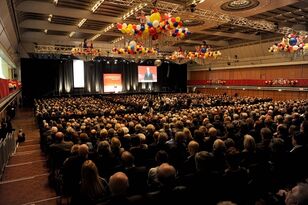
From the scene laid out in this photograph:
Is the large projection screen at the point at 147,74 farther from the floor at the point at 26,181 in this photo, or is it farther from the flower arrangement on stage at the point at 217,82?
the floor at the point at 26,181

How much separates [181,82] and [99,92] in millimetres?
12967

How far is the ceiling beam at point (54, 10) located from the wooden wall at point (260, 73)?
16.2 meters

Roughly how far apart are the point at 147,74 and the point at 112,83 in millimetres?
5380

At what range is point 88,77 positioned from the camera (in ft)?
95.6

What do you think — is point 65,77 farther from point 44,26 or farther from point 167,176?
point 167,176

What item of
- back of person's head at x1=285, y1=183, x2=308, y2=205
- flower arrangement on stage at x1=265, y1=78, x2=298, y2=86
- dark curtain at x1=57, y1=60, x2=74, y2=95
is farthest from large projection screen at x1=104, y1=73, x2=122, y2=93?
back of person's head at x1=285, y1=183, x2=308, y2=205

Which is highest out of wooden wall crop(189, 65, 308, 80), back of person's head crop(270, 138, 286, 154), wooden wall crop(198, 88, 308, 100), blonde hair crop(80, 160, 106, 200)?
wooden wall crop(189, 65, 308, 80)

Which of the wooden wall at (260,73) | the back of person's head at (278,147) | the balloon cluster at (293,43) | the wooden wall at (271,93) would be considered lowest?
the back of person's head at (278,147)

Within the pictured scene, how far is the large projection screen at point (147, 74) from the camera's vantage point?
106 feet

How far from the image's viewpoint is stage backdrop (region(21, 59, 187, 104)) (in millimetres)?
26078

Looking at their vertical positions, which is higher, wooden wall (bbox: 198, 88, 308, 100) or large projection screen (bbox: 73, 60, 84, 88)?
large projection screen (bbox: 73, 60, 84, 88)

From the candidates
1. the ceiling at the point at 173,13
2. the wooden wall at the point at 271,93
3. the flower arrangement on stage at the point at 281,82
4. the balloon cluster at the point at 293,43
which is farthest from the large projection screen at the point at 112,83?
the balloon cluster at the point at 293,43

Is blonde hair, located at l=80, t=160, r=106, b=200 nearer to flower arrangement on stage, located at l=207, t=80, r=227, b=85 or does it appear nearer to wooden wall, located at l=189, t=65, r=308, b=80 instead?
wooden wall, located at l=189, t=65, r=308, b=80

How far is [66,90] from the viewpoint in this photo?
28031 mm
